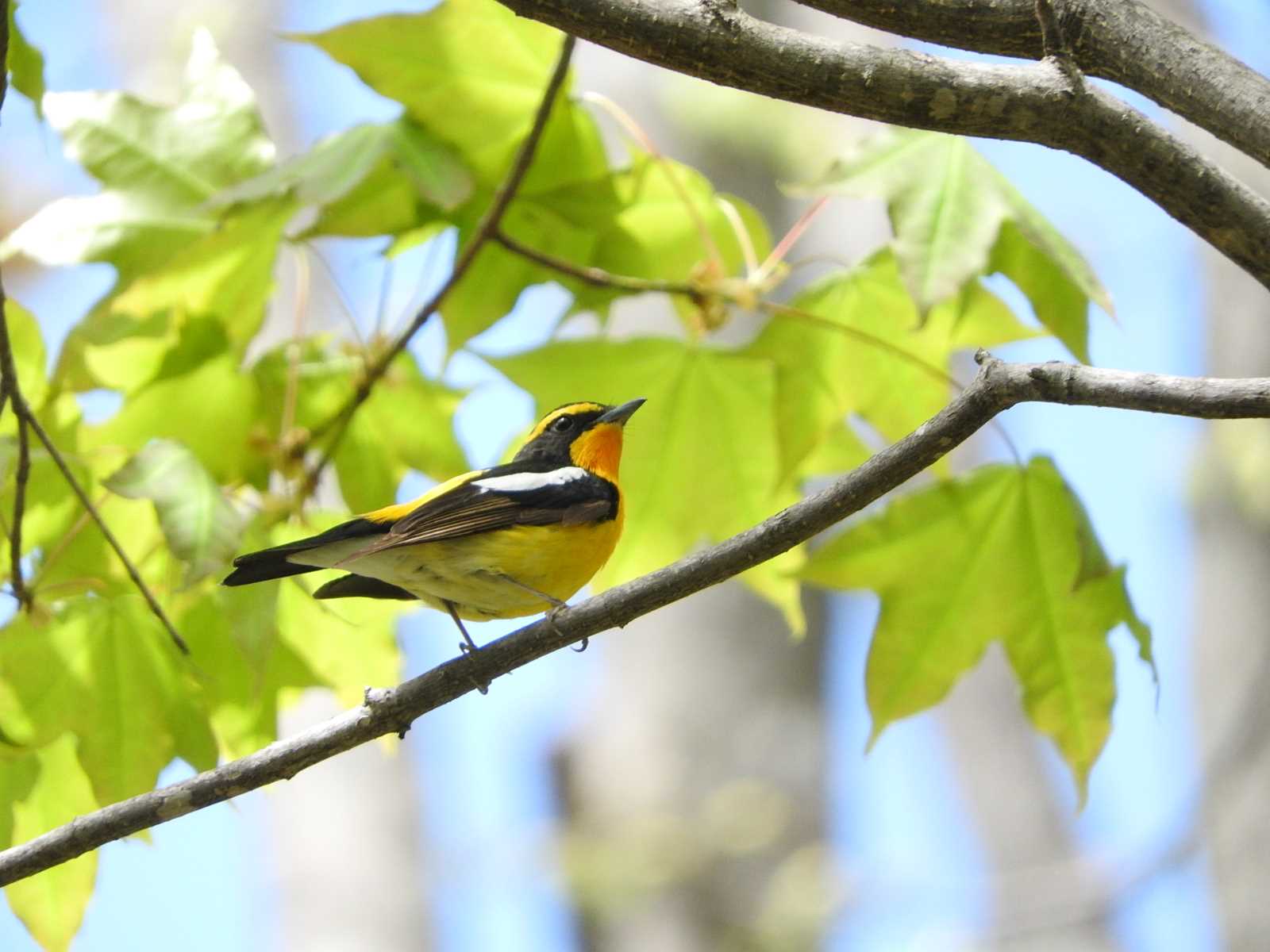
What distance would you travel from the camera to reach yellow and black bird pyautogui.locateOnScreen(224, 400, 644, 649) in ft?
9.37

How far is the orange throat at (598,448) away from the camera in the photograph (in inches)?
146

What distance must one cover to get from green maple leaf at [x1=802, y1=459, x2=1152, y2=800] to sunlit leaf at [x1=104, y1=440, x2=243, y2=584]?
4.31ft

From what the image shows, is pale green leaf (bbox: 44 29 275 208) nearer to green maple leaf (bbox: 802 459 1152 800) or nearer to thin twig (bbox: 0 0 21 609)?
thin twig (bbox: 0 0 21 609)

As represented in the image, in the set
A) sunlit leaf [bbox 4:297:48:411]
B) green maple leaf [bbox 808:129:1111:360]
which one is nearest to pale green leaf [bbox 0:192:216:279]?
sunlit leaf [bbox 4:297:48:411]

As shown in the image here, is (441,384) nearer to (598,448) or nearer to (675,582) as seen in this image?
(598,448)

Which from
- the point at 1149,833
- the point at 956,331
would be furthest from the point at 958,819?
the point at 956,331

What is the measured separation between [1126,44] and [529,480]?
71.6 inches

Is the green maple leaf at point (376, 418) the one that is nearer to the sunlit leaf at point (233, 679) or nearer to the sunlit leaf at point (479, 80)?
the sunlit leaf at point (233, 679)

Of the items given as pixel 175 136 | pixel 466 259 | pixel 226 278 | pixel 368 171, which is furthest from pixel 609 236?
pixel 175 136

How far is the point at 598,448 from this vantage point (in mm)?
3744

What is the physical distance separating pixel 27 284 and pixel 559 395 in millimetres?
8399

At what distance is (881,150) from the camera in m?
2.85

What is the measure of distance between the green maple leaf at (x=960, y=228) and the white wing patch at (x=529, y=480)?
3.44ft

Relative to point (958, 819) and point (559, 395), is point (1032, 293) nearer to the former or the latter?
point (559, 395)
